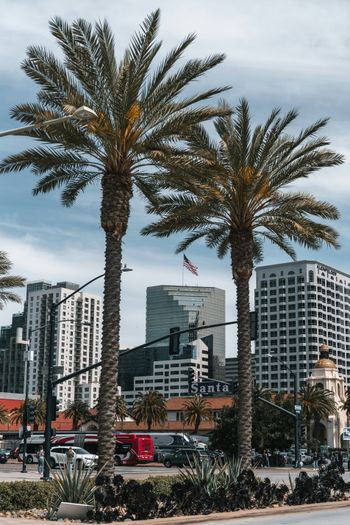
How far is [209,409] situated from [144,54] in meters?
89.2

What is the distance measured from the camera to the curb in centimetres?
1800

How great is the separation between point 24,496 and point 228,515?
17.8ft

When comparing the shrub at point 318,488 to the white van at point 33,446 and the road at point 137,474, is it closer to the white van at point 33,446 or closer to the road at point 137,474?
the road at point 137,474

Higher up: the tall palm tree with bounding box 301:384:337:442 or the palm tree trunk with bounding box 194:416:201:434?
the tall palm tree with bounding box 301:384:337:442

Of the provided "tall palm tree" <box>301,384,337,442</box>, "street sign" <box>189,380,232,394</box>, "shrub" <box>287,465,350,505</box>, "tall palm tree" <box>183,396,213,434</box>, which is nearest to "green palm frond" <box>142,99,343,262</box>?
"shrub" <box>287,465,350,505</box>

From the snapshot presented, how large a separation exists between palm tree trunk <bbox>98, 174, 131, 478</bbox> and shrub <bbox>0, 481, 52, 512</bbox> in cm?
197

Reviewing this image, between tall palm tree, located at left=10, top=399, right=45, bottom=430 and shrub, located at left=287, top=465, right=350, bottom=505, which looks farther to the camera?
tall palm tree, located at left=10, top=399, right=45, bottom=430

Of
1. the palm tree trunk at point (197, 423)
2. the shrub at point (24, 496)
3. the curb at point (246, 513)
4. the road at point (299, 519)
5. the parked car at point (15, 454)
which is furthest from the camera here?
the palm tree trunk at point (197, 423)

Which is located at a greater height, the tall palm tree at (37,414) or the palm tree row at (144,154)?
the palm tree row at (144,154)

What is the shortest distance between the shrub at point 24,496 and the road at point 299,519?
184 inches

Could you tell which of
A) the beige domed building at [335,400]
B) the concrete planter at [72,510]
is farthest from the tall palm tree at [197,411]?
the concrete planter at [72,510]

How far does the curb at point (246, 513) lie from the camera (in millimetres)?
18000

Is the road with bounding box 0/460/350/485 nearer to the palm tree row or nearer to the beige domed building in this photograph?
the palm tree row

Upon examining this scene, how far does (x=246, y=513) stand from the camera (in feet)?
67.2
